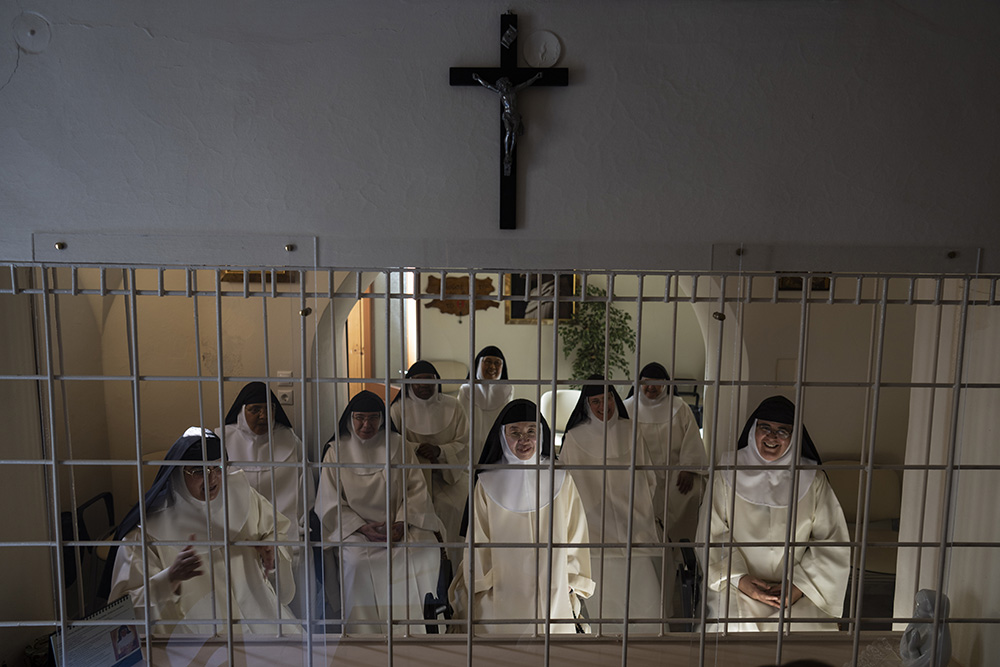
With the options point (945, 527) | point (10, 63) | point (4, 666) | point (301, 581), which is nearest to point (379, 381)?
point (301, 581)

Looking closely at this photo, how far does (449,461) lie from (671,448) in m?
0.58

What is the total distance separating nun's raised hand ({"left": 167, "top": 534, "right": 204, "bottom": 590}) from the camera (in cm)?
168

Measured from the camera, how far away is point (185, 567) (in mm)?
1689

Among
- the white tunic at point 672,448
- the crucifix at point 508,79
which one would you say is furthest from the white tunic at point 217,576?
the crucifix at point 508,79

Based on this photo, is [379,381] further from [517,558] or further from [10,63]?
[10,63]

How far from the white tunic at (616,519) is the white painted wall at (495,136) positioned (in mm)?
463

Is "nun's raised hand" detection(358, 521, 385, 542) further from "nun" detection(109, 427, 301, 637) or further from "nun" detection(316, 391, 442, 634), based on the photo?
"nun" detection(109, 427, 301, 637)

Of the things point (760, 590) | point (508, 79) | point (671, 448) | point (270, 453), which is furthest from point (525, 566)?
point (508, 79)

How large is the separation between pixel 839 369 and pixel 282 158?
1505 millimetres

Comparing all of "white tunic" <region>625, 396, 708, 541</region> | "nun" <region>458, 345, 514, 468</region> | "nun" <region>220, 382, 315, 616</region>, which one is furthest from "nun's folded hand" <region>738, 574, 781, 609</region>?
"nun" <region>220, 382, 315, 616</region>

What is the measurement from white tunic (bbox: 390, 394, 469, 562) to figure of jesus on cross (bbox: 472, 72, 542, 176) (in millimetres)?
623

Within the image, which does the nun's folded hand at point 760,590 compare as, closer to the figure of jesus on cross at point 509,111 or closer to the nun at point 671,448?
the nun at point 671,448

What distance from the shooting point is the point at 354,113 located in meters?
1.53

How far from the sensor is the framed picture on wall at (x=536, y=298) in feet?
5.17
